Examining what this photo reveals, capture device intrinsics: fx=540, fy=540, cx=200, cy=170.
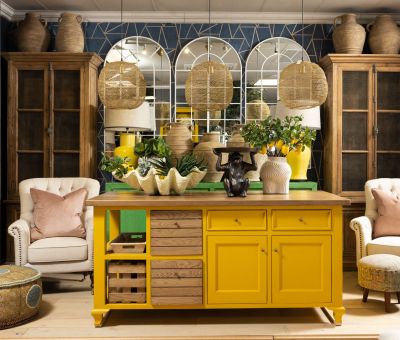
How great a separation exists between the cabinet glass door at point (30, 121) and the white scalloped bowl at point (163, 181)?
6.66 ft

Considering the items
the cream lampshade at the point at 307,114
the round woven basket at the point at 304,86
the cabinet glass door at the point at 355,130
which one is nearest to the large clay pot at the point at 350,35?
the cabinet glass door at the point at 355,130

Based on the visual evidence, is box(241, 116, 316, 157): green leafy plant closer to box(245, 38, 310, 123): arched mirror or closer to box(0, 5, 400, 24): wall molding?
box(245, 38, 310, 123): arched mirror

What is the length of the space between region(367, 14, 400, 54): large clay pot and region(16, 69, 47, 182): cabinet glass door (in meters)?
3.65

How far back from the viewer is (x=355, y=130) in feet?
19.2

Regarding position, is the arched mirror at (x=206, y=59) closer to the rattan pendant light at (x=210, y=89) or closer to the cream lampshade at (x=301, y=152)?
the cream lampshade at (x=301, y=152)

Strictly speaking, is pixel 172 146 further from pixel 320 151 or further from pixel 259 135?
pixel 320 151

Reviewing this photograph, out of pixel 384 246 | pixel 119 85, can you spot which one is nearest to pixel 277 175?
pixel 384 246

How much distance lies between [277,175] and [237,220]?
0.58 m

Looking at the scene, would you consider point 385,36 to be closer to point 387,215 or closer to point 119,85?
point 387,215

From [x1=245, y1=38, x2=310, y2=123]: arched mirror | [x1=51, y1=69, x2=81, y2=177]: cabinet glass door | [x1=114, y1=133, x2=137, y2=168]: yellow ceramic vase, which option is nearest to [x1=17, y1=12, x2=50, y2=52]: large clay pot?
[x1=51, y1=69, x2=81, y2=177]: cabinet glass door

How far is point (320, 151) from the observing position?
6.18 meters

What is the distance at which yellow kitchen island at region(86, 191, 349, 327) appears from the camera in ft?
12.6

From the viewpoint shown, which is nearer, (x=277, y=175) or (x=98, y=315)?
(x=98, y=315)

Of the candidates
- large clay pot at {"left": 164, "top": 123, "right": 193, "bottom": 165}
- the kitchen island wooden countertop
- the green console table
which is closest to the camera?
the kitchen island wooden countertop
